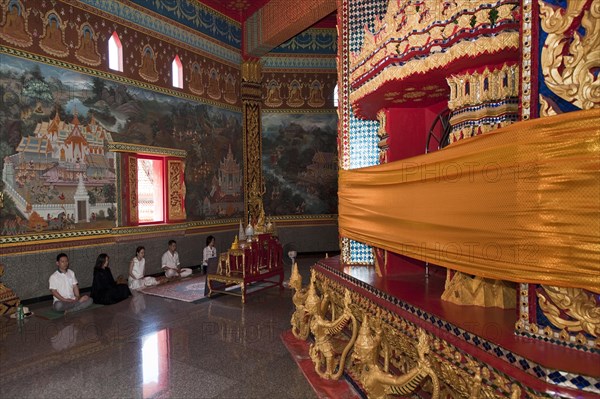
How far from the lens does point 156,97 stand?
1027 centimetres

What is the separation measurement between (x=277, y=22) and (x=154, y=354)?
9415mm

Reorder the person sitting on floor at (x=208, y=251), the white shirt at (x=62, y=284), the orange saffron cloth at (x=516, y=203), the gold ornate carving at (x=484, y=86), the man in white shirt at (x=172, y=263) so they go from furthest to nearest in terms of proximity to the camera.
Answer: the person sitting on floor at (x=208, y=251), the man in white shirt at (x=172, y=263), the white shirt at (x=62, y=284), the gold ornate carving at (x=484, y=86), the orange saffron cloth at (x=516, y=203)

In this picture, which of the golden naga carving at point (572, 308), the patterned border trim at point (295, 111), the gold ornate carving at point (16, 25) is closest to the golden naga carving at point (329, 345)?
the golden naga carving at point (572, 308)

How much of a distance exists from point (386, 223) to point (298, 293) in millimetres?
2100

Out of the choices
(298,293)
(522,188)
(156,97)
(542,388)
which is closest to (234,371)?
(298,293)

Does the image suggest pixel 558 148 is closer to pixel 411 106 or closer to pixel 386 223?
pixel 386 223

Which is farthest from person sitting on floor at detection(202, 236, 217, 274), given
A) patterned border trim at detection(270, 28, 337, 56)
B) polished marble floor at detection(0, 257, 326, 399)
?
patterned border trim at detection(270, 28, 337, 56)

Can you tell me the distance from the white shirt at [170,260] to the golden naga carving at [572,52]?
9365mm

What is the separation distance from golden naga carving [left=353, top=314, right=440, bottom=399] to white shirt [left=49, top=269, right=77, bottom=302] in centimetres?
607

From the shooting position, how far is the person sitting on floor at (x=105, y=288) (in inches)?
295

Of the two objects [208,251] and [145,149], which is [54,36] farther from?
[208,251]

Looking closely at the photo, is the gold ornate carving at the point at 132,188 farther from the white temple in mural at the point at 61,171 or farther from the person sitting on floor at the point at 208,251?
the person sitting on floor at the point at 208,251

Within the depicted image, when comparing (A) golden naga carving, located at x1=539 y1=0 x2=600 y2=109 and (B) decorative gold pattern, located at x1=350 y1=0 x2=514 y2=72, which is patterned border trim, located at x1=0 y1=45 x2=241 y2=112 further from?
(A) golden naga carving, located at x1=539 y1=0 x2=600 y2=109

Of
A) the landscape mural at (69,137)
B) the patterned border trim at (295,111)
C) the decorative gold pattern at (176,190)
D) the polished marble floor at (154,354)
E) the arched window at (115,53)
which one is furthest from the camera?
the patterned border trim at (295,111)
